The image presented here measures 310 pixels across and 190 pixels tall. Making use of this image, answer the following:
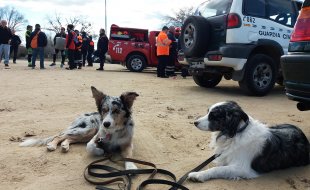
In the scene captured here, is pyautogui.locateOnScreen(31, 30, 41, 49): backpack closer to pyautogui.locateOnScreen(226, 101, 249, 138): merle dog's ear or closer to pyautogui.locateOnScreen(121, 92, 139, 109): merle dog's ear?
pyautogui.locateOnScreen(121, 92, 139, 109): merle dog's ear

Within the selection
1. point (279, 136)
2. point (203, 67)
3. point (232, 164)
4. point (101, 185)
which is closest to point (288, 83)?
point (279, 136)

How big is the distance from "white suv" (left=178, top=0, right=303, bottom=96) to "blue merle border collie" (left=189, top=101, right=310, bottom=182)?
413cm

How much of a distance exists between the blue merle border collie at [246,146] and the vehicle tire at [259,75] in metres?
4.17

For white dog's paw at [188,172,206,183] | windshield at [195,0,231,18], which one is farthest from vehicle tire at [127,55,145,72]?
white dog's paw at [188,172,206,183]

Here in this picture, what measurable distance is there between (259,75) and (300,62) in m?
4.23

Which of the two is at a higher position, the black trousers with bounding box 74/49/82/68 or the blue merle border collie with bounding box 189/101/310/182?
the black trousers with bounding box 74/49/82/68

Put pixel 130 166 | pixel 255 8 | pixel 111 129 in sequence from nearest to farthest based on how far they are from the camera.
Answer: pixel 130 166, pixel 111 129, pixel 255 8

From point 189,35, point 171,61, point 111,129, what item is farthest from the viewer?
point 171,61

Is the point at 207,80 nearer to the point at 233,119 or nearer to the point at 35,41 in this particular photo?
the point at 233,119

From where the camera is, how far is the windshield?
24.1 ft

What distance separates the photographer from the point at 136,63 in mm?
15883

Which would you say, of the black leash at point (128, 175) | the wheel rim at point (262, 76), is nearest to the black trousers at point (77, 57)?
the wheel rim at point (262, 76)

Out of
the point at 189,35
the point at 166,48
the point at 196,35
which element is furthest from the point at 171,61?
the point at 196,35

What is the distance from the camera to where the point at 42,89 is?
804 centimetres
